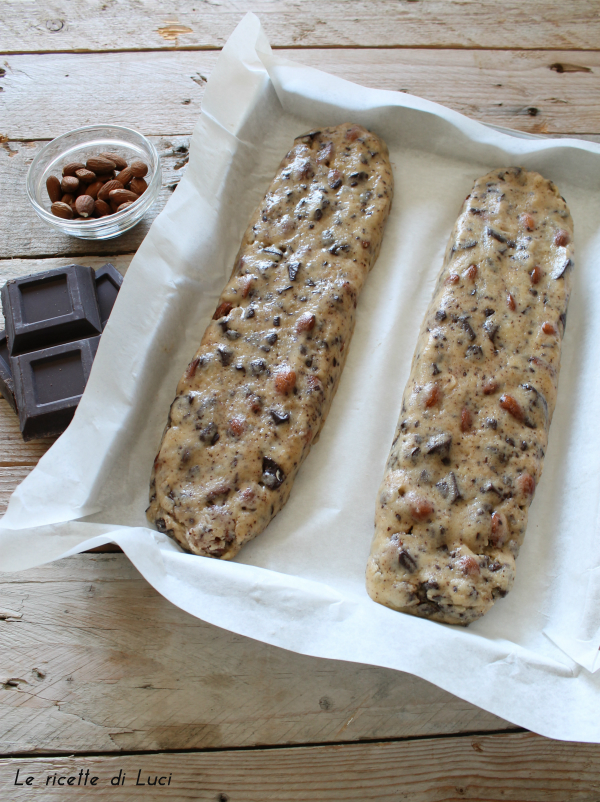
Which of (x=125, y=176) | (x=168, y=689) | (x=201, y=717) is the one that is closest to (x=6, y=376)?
(x=125, y=176)

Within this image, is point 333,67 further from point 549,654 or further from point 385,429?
point 549,654

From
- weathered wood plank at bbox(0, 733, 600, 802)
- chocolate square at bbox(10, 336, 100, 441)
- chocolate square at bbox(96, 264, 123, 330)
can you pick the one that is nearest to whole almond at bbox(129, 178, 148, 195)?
chocolate square at bbox(96, 264, 123, 330)

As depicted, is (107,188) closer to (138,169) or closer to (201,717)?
(138,169)

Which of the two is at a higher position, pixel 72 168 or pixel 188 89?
pixel 188 89

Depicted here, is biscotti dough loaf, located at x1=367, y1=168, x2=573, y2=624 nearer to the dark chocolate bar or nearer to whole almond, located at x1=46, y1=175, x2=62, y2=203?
the dark chocolate bar

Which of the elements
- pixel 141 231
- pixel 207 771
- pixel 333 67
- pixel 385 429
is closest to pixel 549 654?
pixel 385 429

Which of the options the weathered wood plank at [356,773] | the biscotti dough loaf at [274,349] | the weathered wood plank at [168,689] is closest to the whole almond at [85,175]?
the biscotti dough loaf at [274,349]

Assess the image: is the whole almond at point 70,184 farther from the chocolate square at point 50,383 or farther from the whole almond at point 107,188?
the chocolate square at point 50,383
